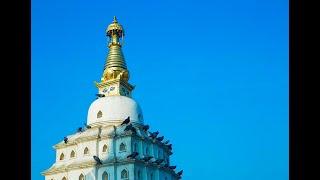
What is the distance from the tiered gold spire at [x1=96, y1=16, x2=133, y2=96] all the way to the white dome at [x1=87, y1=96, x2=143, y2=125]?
166cm

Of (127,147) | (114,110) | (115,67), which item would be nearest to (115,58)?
(115,67)

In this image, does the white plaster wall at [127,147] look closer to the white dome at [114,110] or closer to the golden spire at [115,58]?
the white dome at [114,110]

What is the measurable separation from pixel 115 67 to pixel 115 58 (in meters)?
Answer: 1.36

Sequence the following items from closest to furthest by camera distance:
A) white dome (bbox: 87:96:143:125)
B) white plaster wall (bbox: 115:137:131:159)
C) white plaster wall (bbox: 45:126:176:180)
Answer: white plaster wall (bbox: 45:126:176:180) < white plaster wall (bbox: 115:137:131:159) < white dome (bbox: 87:96:143:125)

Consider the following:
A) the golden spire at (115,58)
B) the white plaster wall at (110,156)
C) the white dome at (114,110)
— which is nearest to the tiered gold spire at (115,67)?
the golden spire at (115,58)

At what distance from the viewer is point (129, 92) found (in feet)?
179

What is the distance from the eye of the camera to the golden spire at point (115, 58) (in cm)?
5375

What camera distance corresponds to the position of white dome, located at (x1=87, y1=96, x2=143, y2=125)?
4994 cm

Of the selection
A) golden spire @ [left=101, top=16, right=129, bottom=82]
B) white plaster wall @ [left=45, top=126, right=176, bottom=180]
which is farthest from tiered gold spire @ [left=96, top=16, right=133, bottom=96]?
white plaster wall @ [left=45, top=126, right=176, bottom=180]

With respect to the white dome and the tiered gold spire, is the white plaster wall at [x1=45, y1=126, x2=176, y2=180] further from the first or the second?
the tiered gold spire

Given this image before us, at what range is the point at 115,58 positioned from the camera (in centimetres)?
5516
